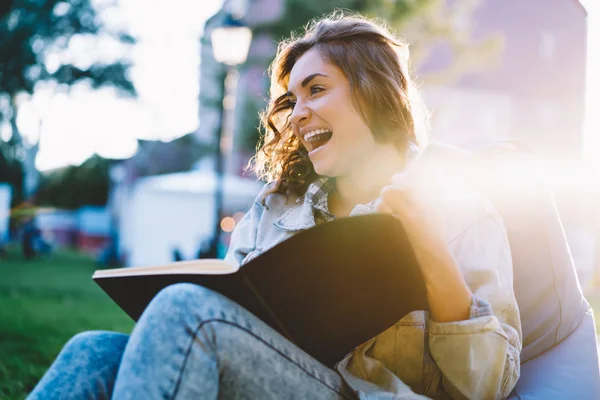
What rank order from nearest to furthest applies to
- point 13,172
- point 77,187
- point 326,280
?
1. point 326,280
2. point 13,172
3. point 77,187

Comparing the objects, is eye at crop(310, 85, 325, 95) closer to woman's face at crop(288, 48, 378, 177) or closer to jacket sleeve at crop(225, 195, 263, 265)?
woman's face at crop(288, 48, 378, 177)

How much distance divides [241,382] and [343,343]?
0.33 metres

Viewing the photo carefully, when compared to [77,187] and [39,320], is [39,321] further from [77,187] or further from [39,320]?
[77,187]

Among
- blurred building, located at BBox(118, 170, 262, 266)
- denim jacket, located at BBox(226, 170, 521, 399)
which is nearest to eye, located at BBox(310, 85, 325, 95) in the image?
denim jacket, located at BBox(226, 170, 521, 399)

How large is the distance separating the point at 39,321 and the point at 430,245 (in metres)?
5.49

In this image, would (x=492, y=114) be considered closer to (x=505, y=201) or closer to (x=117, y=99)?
(x=117, y=99)

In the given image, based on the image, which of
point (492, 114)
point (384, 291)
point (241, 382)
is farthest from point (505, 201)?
point (492, 114)

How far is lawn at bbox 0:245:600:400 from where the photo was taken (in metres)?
3.64

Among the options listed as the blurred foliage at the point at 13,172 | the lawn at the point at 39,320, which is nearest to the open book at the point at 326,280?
the lawn at the point at 39,320

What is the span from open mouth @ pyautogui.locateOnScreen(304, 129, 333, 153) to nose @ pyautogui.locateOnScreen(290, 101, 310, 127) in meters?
0.06

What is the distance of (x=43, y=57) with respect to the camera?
19.4 m

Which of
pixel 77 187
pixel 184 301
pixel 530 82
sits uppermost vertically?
pixel 530 82

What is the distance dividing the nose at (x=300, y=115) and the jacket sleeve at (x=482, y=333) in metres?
0.81

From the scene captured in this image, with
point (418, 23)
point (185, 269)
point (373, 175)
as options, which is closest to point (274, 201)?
point (373, 175)
